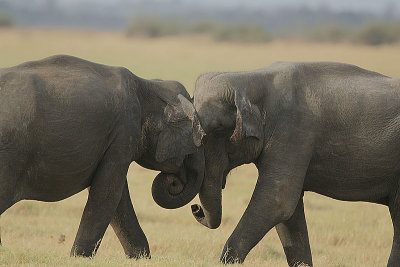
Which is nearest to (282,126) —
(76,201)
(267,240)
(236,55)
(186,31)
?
(267,240)

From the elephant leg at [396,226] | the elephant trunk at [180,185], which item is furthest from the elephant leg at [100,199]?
the elephant leg at [396,226]

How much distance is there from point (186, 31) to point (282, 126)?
9371 centimetres

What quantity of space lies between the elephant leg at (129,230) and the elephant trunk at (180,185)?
40cm

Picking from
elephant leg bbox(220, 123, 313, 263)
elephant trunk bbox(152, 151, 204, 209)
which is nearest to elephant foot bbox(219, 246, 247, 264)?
elephant leg bbox(220, 123, 313, 263)

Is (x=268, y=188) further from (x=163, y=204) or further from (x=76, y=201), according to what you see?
(x=76, y=201)

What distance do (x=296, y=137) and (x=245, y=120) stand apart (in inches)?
22.1

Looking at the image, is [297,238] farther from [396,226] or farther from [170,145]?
[170,145]

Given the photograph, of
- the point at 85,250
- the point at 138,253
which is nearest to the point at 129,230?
the point at 138,253

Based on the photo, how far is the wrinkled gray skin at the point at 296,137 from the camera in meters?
10.5

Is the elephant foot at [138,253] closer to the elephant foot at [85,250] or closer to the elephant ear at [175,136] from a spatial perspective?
the elephant foot at [85,250]

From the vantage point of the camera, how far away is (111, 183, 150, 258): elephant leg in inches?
437

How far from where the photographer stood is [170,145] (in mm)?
11203

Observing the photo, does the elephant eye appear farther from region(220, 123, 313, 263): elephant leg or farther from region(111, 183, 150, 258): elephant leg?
region(111, 183, 150, 258): elephant leg

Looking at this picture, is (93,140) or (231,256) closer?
(93,140)
